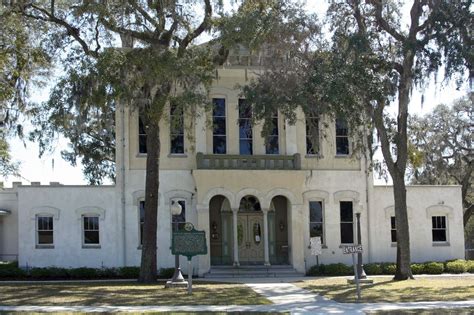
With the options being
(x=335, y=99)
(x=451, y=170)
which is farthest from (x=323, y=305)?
(x=451, y=170)

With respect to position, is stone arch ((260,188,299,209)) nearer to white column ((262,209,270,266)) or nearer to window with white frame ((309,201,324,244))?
white column ((262,209,270,266))

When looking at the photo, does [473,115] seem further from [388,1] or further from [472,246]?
[388,1]

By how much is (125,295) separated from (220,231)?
35.8 ft

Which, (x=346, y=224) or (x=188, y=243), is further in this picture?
(x=346, y=224)

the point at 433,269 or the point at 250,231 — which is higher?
the point at 250,231

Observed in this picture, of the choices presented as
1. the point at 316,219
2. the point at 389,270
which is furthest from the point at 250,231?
the point at 389,270

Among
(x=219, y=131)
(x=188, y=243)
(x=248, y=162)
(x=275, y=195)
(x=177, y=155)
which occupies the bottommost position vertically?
(x=188, y=243)

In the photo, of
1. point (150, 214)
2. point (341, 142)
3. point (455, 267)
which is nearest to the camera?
point (150, 214)

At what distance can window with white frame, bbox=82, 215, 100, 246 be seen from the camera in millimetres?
29531

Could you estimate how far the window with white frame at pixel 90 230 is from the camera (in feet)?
96.9

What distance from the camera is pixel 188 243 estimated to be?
20.4 meters

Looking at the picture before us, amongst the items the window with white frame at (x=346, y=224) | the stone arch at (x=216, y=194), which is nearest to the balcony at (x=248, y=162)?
the stone arch at (x=216, y=194)

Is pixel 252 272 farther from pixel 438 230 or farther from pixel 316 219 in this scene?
pixel 438 230

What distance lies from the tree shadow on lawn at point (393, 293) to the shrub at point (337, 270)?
5709 millimetres
